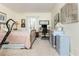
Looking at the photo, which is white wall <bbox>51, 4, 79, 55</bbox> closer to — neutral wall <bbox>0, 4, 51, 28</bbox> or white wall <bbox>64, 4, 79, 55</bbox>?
white wall <bbox>64, 4, 79, 55</bbox>

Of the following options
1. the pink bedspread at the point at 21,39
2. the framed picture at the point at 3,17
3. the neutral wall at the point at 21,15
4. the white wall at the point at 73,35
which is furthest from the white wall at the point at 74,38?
the pink bedspread at the point at 21,39

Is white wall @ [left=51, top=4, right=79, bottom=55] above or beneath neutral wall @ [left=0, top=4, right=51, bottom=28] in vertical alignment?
beneath

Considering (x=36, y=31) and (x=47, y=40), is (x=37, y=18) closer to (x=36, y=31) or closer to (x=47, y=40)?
(x=36, y=31)

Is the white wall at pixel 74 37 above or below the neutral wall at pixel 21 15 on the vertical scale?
below

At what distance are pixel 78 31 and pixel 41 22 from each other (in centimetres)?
211

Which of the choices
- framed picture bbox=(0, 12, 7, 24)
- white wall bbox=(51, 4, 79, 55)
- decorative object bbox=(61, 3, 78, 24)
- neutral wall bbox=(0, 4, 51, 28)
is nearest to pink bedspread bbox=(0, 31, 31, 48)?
neutral wall bbox=(0, 4, 51, 28)

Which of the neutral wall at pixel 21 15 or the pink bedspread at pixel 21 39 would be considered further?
the pink bedspread at pixel 21 39

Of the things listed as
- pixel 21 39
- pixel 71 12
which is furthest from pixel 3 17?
pixel 71 12

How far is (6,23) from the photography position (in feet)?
11.6

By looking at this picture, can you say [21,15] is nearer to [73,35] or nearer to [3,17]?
[3,17]

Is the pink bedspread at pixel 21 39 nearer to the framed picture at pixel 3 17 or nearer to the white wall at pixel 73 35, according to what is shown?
the framed picture at pixel 3 17

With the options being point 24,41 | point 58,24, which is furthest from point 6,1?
point 24,41

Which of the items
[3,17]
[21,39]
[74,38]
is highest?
[3,17]

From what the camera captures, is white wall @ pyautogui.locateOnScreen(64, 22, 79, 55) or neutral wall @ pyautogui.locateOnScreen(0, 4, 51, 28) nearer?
white wall @ pyautogui.locateOnScreen(64, 22, 79, 55)
